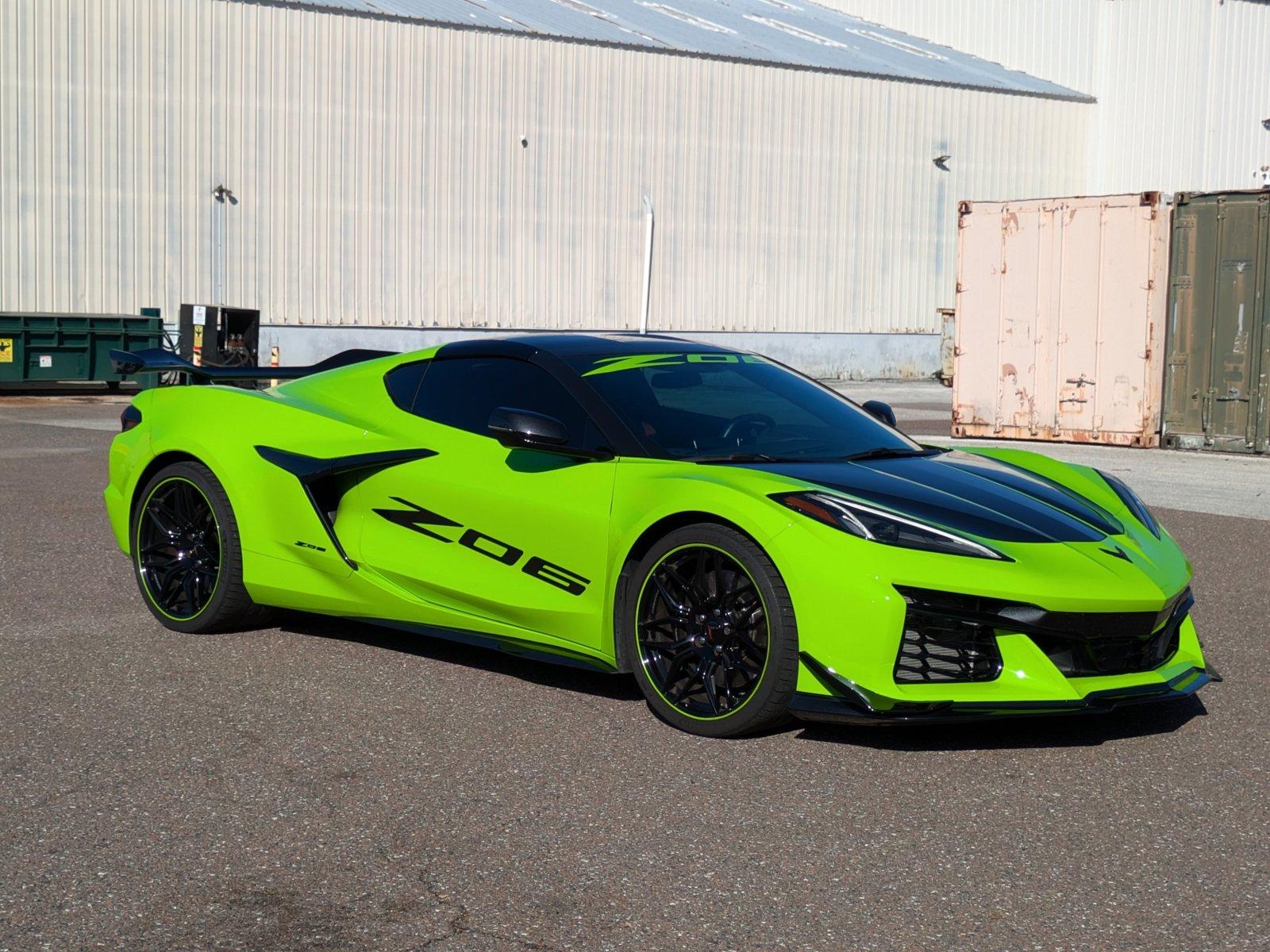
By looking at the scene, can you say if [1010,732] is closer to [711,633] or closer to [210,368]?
[711,633]

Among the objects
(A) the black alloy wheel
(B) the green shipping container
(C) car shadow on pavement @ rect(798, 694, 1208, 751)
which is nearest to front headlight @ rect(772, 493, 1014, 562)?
(C) car shadow on pavement @ rect(798, 694, 1208, 751)

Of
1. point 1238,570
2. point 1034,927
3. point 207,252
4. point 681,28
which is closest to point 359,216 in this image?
point 207,252

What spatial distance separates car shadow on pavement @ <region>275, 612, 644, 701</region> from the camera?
18.2 feet

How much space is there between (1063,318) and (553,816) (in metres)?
13.8

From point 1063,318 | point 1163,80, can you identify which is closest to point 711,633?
point 1063,318

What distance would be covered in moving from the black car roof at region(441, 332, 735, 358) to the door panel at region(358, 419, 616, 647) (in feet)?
1.25

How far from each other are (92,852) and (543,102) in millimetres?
29769

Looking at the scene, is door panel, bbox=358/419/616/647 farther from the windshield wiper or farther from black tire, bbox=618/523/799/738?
the windshield wiper

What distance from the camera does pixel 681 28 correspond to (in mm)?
35969

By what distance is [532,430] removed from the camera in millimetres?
5137

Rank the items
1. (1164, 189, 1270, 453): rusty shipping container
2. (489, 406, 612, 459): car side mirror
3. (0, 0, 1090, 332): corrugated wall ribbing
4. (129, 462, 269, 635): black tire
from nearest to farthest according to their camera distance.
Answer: (489, 406, 612, 459): car side mirror
(129, 462, 269, 635): black tire
(1164, 189, 1270, 453): rusty shipping container
(0, 0, 1090, 332): corrugated wall ribbing

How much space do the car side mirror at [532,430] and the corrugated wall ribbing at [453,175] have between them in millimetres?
24570

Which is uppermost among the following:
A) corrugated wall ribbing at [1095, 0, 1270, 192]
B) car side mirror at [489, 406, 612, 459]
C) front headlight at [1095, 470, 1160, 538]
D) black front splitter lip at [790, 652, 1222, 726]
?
corrugated wall ribbing at [1095, 0, 1270, 192]

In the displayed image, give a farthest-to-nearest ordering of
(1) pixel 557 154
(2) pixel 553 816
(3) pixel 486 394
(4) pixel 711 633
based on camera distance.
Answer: (1) pixel 557 154 < (3) pixel 486 394 < (4) pixel 711 633 < (2) pixel 553 816
